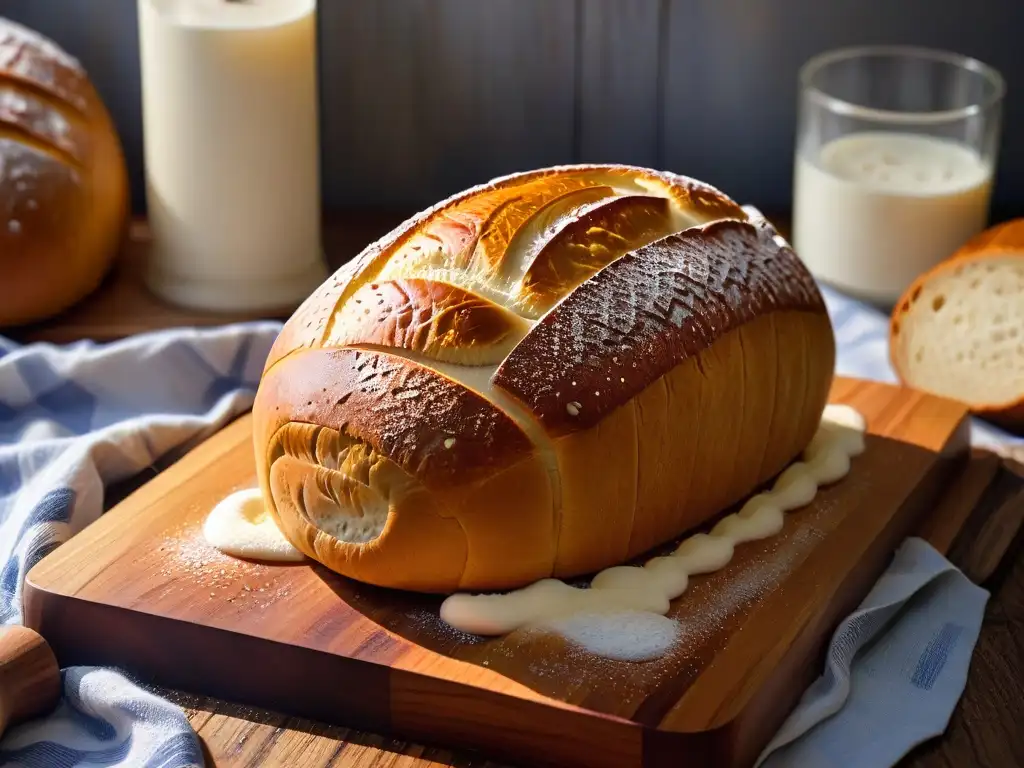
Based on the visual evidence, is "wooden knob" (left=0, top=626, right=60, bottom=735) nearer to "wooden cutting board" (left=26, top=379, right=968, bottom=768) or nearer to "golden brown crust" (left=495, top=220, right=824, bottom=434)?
"wooden cutting board" (left=26, top=379, right=968, bottom=768)

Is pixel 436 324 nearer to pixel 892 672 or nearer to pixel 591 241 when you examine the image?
pixel 591 241

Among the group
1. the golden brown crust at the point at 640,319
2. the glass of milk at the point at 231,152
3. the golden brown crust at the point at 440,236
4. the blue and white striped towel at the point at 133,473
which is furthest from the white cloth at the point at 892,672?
the glass of milk at the point at 231,152

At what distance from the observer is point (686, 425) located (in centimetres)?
115

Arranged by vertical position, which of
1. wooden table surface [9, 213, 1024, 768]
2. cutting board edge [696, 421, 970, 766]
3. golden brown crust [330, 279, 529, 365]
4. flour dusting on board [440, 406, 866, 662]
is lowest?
wooden table surface [9, 213, 1024, 768]

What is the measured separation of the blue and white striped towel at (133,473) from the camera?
3.43ft

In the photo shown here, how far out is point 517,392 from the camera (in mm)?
1058

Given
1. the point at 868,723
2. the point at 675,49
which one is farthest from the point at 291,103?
the point at 868,723

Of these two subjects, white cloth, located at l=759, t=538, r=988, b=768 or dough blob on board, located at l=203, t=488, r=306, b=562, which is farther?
dough blob on board, located at l=203, t=488, r=306, b=562

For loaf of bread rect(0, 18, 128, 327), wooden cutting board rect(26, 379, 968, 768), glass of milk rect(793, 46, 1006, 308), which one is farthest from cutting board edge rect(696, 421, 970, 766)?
loaf of bread rect(0, 18, 128, 327)

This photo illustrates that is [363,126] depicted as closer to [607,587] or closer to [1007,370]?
[1007,370]

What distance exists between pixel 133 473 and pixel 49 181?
1.29 feet

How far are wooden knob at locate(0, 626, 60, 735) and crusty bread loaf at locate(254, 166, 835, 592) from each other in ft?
0.67

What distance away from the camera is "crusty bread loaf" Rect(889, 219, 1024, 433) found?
1.53m

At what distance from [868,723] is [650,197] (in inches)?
18.1
